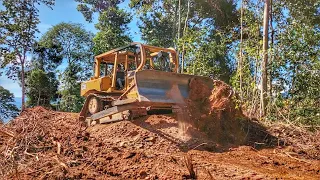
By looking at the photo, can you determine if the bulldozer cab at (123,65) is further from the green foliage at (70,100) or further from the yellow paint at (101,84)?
the green foliage at (70,100)

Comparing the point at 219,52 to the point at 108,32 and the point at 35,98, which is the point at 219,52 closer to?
the point at 108,32

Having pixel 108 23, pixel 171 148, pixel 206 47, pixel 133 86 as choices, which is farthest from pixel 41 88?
pixel 171 148

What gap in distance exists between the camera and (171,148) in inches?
272

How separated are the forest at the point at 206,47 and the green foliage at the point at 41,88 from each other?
59 mm

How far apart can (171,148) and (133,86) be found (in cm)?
168

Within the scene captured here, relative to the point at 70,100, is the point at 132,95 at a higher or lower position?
higher

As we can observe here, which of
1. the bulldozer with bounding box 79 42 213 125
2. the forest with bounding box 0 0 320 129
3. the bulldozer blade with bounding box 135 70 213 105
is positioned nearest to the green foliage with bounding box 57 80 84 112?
the forest with bounding box 0 0 320 129

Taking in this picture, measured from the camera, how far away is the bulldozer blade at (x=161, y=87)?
24.7 ft

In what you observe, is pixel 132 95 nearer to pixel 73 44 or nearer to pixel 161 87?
pixel 161 87

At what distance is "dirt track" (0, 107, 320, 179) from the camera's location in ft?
15.7

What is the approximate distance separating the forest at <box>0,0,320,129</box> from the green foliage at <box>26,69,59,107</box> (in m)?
0.06

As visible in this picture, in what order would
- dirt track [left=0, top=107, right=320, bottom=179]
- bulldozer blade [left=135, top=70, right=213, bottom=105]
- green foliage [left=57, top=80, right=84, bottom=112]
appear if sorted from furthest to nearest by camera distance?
green foliage [left=57, top=80, right=84, bottom=112] < bulldozer blade [left=135, top=70, right=213, bottom=105] < dirt track [left=0, top=107, right=320, bottom=179]

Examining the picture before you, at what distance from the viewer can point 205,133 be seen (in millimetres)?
7508

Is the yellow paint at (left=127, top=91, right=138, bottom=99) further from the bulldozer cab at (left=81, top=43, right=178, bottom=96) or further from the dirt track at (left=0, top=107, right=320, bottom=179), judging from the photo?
the bulldozer cab at (left=81, top=43, right=178, bottom=96)
